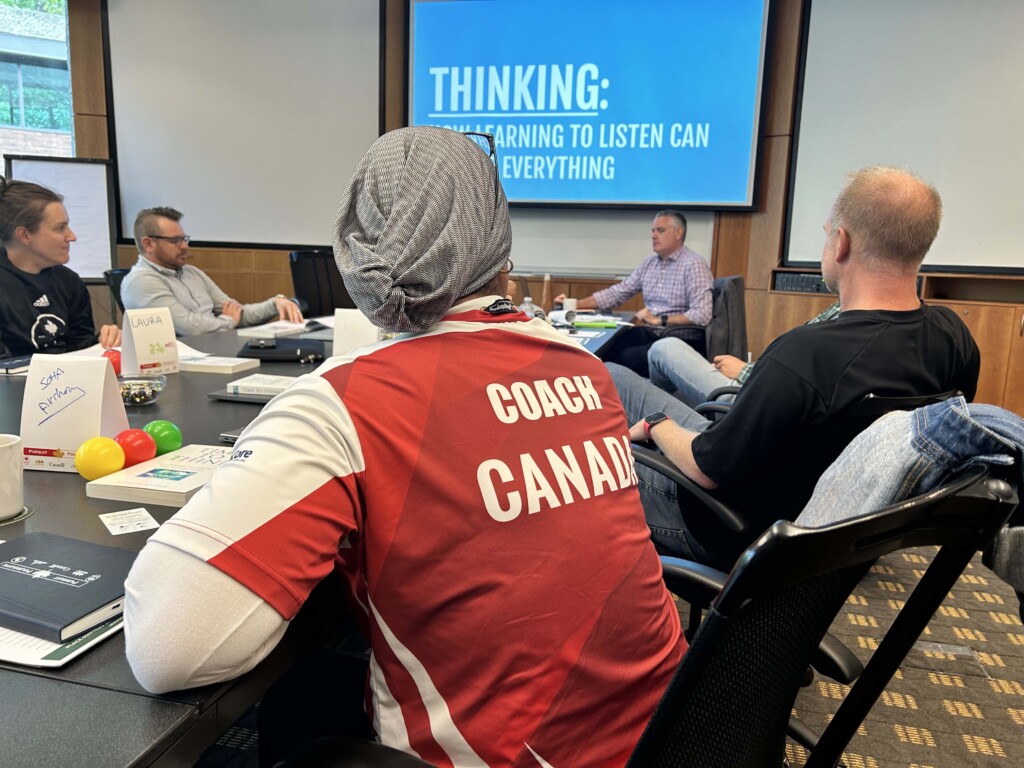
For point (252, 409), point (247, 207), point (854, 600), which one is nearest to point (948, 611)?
point (854, 600)

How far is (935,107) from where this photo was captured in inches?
195

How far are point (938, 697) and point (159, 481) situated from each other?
6.32 ft

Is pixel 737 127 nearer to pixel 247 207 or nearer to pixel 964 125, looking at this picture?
pixel 964 125

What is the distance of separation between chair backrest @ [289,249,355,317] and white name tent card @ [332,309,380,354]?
2.27m

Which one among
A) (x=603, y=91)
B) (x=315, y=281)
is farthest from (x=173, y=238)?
(x=603, y=91)

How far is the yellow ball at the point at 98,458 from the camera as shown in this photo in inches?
46.9

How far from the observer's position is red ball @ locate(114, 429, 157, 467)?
124cm

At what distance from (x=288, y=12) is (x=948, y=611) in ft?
19.8

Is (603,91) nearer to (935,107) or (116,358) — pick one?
(935,107)

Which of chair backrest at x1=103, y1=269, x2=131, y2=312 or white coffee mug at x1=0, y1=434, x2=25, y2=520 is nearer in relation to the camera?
white coffee mug at x1=0, y1=434, x2=25, y2=520

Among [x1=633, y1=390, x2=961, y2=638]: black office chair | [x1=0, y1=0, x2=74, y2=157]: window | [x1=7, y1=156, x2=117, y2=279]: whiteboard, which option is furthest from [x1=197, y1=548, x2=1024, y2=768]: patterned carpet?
[x1=0, y1=0, x2=74, y2=157]: window

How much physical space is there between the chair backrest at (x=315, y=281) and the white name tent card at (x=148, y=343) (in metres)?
2.17

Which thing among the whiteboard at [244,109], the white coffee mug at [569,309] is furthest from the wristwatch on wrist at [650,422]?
the whiteboard at [244,109]

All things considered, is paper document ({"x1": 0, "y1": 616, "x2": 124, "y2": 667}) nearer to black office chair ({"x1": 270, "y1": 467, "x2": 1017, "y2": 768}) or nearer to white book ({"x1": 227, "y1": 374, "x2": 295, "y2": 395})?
black office chair ({"x1": 270, "y1": 467, "x2": 1017, "y2": 768})
